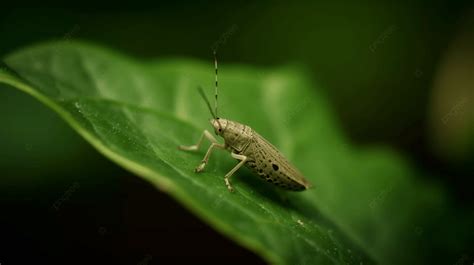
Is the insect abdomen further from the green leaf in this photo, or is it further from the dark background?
the dark background

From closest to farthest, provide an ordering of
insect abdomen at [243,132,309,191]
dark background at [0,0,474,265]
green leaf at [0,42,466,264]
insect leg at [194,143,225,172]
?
green leaf at [0,42,466,264], insect leg at [194,143,225,172], insect abdomen at [243,132,309,191], dark background at [0,0,474,265]

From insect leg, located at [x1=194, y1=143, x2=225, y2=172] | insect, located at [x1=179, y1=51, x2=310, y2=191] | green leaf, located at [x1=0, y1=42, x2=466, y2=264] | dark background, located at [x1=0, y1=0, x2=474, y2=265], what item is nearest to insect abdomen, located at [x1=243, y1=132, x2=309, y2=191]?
insect, located at [x1=179, y1=51, x2=310, y2=191]

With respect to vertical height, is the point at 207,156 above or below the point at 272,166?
below

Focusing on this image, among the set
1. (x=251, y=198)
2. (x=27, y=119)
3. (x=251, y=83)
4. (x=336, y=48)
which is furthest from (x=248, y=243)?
(x=336, y=48)

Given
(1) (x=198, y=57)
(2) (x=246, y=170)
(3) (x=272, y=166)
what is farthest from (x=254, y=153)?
(1) (x=198, y=57)

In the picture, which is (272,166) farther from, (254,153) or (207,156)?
(207,156)

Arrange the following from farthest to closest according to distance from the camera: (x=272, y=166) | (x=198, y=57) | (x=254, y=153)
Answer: (x=198, y=57), (x=254, y=153), (x=272, y=166)
